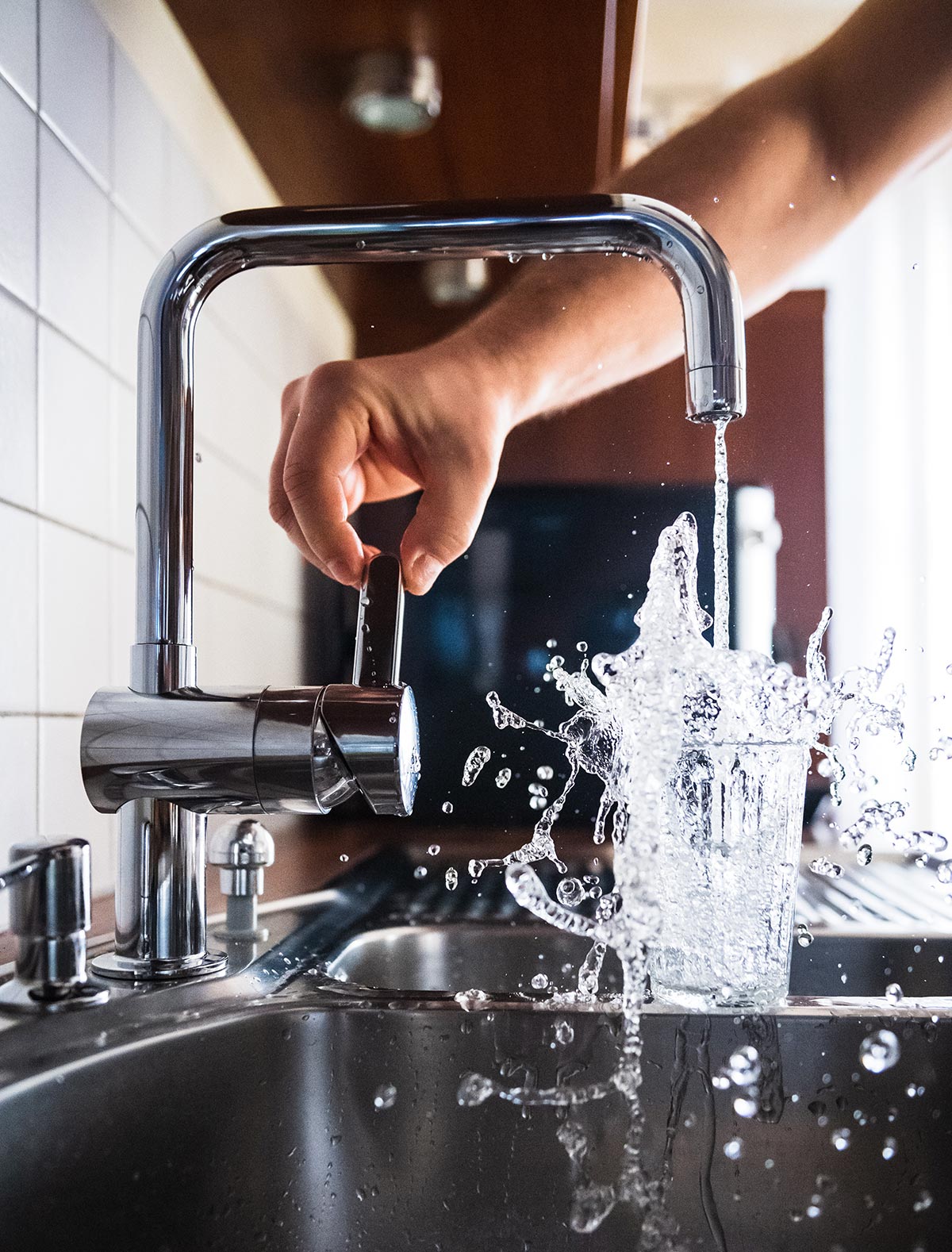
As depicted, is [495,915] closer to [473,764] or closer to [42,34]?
[473,764]

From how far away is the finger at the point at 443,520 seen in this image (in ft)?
2.23

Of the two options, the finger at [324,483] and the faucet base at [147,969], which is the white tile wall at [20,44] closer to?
the finger at [324,483]

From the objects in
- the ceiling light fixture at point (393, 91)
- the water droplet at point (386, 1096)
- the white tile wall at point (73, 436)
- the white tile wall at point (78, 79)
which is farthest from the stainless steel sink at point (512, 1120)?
the ceiling light fixture at point (393, 91)

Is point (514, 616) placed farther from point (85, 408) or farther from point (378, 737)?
point (378, 737)

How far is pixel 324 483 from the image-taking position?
65 centimetres

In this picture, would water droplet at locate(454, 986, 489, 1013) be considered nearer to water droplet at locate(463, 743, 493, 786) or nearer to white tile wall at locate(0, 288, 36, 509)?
white tile wall at locate(0, 288, 36, 509)

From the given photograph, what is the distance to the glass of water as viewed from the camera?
56 cm

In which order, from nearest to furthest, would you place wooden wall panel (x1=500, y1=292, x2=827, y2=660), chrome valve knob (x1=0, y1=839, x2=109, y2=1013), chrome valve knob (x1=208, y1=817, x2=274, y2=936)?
chrome valve knob (x1=0, y1=839, x2=109, y2=1013) → chrome valve knob (x1=208, y1=817, x2=274, y2=936) → wooden wall panel (x1=500, y1=292, x2=827, y2=660)

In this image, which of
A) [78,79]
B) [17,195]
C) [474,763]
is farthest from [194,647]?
[474,763]

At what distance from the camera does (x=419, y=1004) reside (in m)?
0.53

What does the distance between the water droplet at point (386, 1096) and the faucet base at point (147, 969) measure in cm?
10

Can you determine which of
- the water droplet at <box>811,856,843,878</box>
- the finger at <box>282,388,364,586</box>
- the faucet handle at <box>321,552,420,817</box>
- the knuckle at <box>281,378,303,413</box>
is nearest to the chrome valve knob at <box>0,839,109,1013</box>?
the faucet handle at <box>321,552,420,817</box>

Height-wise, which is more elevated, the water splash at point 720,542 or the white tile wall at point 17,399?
the white tile wall at point 17,399

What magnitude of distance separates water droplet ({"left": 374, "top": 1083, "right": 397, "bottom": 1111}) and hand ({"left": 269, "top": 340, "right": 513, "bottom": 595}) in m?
0.26
